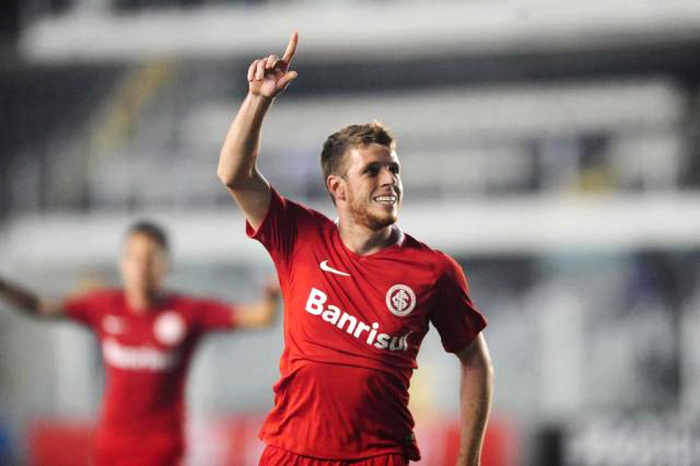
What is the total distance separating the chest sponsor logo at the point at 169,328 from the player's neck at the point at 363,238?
2.37 metres

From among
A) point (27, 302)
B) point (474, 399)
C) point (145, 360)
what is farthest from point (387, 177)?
point (27, 302)

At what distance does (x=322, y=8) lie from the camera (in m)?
17.6

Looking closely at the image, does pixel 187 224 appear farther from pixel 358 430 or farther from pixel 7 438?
pixel 358 430

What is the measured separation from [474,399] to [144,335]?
2.57 meters

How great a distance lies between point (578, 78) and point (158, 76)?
7.57 m

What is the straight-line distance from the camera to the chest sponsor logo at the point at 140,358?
17.4 ft

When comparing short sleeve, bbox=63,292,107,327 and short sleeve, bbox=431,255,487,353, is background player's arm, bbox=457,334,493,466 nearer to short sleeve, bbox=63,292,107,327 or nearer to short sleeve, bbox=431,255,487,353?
short sleeve, bbox=431,255,487,353

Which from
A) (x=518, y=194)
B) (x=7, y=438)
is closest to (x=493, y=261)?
(x=518, y=194)

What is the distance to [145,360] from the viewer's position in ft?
17.4

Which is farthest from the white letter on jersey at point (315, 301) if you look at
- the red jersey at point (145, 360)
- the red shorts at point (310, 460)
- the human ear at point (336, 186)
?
the red jersey at point (145, 360)

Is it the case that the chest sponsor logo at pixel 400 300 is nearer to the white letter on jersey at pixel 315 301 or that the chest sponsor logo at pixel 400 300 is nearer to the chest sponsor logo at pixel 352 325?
the chest sponsor logo at pixel 352 325

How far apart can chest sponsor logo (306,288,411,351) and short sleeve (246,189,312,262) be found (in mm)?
206

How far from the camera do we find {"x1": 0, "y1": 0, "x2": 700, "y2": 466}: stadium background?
15.9 m

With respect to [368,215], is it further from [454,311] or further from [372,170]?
[454,311]
